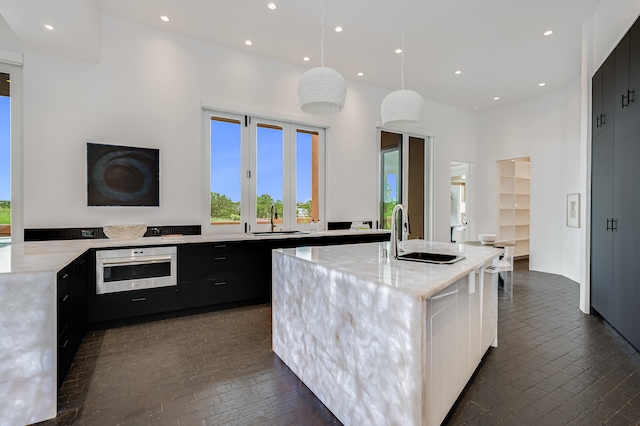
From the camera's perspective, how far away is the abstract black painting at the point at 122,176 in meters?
3.80

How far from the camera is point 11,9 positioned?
2.87 metres

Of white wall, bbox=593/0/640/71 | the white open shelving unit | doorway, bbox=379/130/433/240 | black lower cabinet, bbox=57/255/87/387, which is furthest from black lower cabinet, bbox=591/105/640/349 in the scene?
black lower cabinet, bbox=57/255/87/387

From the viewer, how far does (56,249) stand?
2920 mm

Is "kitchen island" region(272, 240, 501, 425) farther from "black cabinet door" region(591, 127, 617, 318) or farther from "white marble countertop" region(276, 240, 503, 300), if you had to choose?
"black cabinet door" region(591, 127, 617, 318)

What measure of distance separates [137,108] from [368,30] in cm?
313

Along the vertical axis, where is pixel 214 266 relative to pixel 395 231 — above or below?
below

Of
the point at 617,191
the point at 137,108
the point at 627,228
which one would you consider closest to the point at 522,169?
the point at 617,191

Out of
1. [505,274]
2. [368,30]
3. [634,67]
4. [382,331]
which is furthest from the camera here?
[505,274]

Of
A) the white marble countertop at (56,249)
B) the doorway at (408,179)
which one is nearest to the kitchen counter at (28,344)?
the white marble countertop at (56,249)

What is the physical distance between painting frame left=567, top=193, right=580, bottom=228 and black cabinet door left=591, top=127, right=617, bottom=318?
2245 millimetres

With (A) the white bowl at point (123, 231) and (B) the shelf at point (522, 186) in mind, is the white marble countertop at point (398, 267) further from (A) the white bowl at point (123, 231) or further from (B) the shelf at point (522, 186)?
(B) the shelf at point (522, 186)

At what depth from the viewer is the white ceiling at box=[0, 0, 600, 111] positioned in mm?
3354

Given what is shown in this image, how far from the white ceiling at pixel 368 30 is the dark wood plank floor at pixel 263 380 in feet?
10.1

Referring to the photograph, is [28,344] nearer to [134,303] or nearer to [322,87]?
[134,303]
